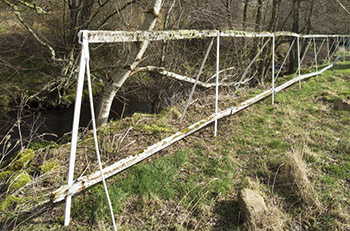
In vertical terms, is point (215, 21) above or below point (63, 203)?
above

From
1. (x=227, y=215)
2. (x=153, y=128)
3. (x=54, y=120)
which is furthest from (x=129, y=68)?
(x=54, y=120)

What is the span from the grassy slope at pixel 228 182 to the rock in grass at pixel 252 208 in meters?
0.13

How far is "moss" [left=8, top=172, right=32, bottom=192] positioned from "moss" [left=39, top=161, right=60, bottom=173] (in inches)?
7.5

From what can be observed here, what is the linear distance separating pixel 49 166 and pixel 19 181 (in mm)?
397

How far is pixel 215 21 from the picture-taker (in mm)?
7891

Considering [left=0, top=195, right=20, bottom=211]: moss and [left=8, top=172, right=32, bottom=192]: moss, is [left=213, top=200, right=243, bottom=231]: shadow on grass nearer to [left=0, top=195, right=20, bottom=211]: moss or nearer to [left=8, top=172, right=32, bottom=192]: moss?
[left=0, top=195, right=20, bottom=211]: moss

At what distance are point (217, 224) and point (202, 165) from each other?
1127 mm

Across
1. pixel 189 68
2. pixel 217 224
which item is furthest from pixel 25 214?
pixel 189 68

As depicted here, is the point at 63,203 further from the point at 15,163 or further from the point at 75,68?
the point at 75,68

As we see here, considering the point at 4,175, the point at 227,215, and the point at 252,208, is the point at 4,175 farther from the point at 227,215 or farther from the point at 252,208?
the point at 252,208

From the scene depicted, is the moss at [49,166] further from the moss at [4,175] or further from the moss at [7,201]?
the moss at [7,201]

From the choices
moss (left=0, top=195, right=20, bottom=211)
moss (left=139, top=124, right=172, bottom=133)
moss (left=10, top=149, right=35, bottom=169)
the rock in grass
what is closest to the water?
moss (left=139, top=124, right=172, bottom=133)

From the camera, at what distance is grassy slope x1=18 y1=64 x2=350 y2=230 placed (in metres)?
2.72

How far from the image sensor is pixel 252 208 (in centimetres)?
260
